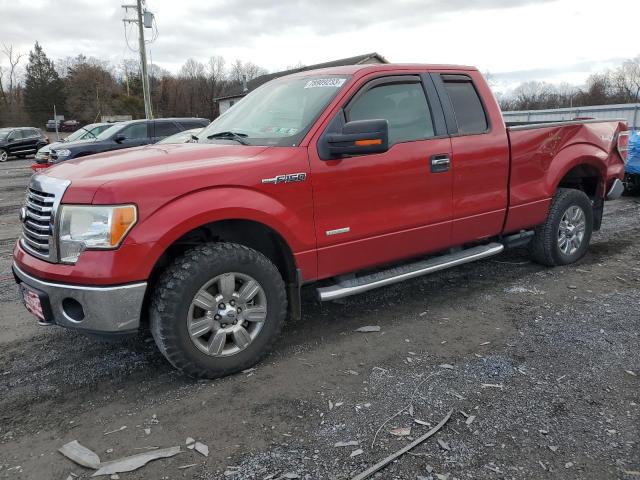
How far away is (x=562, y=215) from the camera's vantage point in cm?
526

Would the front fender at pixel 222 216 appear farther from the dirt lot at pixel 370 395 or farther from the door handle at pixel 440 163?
the door handle at pixel 440 163

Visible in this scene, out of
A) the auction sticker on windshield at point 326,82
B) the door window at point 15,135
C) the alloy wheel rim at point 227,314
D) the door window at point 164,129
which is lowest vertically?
the alloy wheel rim at point 227,314

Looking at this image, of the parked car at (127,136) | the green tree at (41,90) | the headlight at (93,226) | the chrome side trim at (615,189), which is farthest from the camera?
the green tree at (41,90)

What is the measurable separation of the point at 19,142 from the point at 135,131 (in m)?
15.3

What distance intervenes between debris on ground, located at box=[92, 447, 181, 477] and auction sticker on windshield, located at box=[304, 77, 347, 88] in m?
2.68

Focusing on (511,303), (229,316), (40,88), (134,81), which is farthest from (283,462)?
(134,81)

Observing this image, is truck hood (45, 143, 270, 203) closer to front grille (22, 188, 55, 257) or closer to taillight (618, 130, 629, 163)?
front grille (22, 188, 55, 257)

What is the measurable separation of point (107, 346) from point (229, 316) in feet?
4.00

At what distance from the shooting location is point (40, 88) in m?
66.6

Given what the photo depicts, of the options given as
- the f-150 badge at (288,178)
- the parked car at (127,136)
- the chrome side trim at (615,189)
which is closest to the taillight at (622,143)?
the chrome side trim at (615,189)

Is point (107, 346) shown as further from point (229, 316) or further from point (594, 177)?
point (594, 177)

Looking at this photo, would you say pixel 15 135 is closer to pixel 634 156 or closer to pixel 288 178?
pixel 634 156

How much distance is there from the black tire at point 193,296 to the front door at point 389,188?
1.60ft

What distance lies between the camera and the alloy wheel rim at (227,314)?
3182 millimetres
